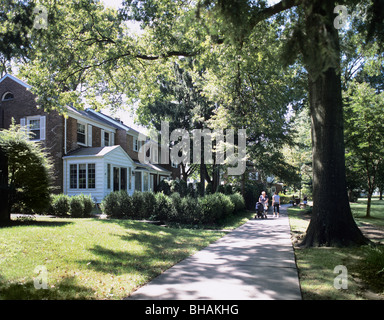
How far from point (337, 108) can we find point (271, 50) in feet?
17.6

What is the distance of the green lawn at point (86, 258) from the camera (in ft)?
14.8

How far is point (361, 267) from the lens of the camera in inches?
227

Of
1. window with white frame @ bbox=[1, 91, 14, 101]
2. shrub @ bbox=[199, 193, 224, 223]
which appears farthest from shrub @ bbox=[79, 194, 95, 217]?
A: window with white frame @ bbox=[1, 91, 14, 101]

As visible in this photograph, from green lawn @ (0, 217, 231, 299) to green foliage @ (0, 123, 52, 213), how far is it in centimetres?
99

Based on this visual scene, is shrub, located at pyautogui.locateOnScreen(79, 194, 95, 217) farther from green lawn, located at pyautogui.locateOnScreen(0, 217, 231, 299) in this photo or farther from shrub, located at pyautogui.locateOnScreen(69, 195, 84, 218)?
green lawn, located at pyautogui.locateOnScreen(0, 217, 231, 299)

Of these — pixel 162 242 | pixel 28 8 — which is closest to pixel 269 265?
pixel 162 242

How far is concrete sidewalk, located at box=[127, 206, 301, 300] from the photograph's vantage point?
4461 millimetres

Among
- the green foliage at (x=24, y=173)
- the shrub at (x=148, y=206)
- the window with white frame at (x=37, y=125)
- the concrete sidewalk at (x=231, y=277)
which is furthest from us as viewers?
the window with white frame at (x=37, y=125)

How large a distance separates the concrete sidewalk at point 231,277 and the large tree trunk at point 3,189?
22.3ft

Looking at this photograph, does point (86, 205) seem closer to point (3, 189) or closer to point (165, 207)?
point (165, 207)

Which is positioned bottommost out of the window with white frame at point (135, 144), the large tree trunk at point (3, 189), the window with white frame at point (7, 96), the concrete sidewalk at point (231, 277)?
the concrete sidewalk at point (231, 277)

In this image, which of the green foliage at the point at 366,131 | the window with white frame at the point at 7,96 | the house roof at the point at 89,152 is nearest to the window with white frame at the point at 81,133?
the house roof at the point at 89,152

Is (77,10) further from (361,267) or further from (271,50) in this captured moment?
(361,267)

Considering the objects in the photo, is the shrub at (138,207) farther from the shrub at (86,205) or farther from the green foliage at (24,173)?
the green foliage at (24,173)
